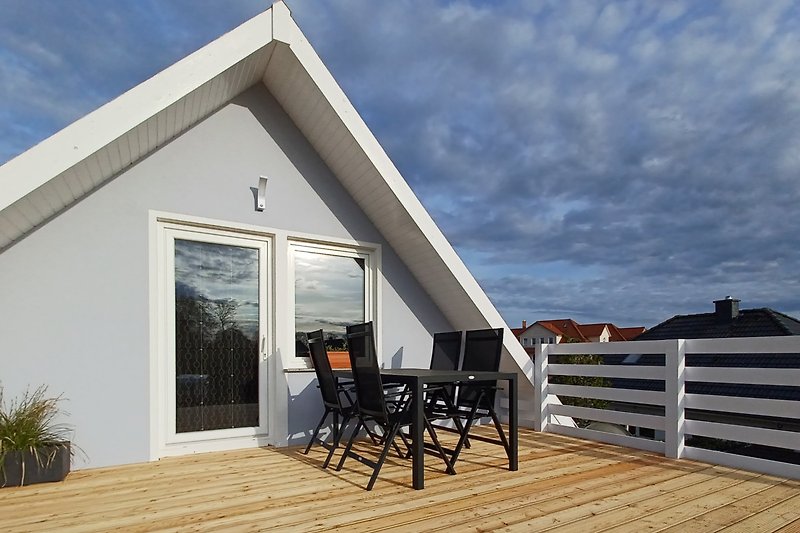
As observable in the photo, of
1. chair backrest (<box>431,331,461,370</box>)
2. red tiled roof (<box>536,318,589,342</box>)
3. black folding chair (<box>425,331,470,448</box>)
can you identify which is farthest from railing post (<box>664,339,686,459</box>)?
red tiled roof (<box>536,318,589,342</box>)

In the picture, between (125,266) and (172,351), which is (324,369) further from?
(125,266)

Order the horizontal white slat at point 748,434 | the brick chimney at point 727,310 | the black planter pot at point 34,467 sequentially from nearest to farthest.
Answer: the black planter pot at point 34,467 → the horizontal white slat at point 748,434 → the brick chimney at point 727,310

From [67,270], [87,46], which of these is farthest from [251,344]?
[87,46]

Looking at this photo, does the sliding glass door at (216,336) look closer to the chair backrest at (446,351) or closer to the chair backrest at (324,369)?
the chair backrest at (324,369)

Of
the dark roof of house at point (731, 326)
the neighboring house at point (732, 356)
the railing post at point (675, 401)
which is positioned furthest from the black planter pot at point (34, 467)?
the dark roof of house at point (731, 326)

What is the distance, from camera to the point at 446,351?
5691 millimetres

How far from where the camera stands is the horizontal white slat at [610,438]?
16.1ft

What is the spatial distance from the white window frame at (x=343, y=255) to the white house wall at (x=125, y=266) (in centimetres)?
13

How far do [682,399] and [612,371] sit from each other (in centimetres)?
76

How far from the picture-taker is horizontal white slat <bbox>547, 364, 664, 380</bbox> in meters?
4.95

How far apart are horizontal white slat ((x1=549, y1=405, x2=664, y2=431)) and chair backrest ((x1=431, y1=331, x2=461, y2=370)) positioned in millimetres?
1352

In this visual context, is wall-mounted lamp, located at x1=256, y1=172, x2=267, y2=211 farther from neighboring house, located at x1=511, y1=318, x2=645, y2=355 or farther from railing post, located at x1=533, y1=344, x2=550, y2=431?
neighboring house, located at x1=511, y1=318, x2=645, y2=355

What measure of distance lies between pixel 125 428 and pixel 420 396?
8.35ft

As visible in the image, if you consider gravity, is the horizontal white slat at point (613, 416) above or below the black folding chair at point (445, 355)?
below
